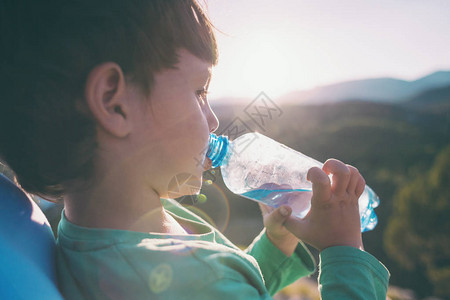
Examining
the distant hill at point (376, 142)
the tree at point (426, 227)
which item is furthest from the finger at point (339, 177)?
the distant hill at point (376, 142)

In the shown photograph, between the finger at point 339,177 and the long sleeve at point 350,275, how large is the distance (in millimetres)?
156

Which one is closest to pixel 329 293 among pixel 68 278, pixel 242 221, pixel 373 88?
pixel 68 278

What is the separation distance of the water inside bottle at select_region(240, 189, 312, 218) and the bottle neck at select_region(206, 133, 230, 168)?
296 mm

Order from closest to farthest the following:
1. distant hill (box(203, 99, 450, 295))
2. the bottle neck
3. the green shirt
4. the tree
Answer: the green shirt → the bottle neck → the tree → distant hill (box(203, 99, 450, 295))

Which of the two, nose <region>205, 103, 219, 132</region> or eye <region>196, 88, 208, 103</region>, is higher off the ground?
eye <region>196, 88, 208, 103</region>

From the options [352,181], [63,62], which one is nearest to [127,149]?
[63,62]

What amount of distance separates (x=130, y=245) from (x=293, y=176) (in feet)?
2.56

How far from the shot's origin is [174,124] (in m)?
0.92

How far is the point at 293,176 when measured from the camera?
1387 millimetres

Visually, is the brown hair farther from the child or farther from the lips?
the lips

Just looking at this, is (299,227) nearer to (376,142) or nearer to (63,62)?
(63,62)

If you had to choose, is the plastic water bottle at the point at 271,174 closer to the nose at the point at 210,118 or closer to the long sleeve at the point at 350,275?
the nose at the point at 210,118

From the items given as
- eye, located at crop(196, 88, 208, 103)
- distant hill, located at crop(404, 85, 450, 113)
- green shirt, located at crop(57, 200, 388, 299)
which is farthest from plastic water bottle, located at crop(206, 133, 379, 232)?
distant hill, located at crop(404, 85, 450, 113)

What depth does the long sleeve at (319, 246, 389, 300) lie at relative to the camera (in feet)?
2.78
